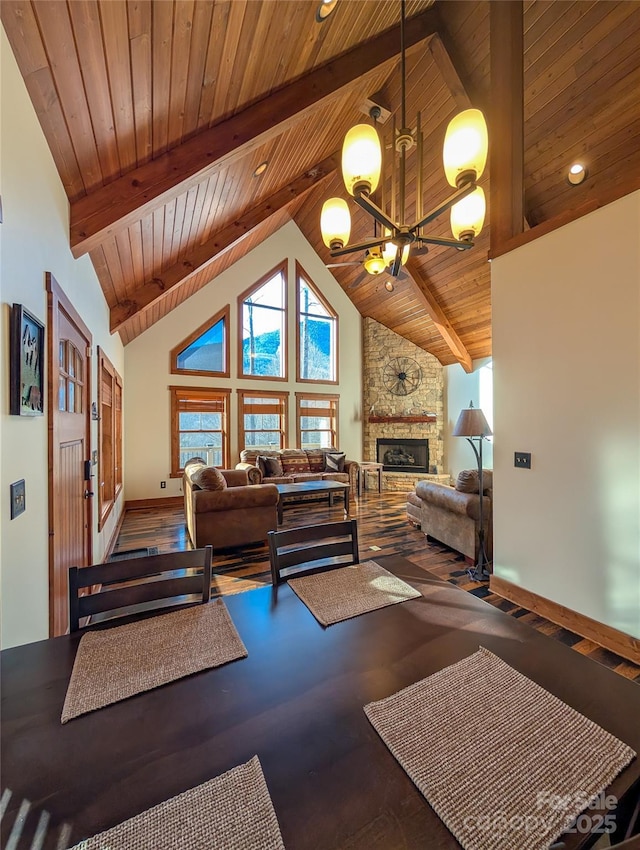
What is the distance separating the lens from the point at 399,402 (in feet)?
25.8

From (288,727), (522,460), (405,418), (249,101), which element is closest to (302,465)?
(405,418)

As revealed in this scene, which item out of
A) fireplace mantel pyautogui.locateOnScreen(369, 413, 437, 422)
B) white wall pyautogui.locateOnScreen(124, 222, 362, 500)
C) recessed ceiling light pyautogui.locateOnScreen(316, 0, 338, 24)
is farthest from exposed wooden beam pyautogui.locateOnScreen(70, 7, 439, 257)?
fireplace mantel pyautogui.locateOnScreen(369, 413, 437, 422)

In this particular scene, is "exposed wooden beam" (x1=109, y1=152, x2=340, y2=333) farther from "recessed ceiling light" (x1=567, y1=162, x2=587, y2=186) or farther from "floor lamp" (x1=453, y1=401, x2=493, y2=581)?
"floor lamp" (x1=453, y1=401, x2=493, y2=581)

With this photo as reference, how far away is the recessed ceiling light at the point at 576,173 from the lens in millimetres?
3537

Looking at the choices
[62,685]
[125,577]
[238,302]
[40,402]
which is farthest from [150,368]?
[62,685]

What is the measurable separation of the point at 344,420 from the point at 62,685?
7177 millimetres

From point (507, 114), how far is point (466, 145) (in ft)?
5.58

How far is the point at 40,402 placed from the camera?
1.53m

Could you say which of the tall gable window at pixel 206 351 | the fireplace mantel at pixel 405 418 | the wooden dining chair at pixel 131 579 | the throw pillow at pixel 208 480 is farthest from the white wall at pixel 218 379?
the wooden dining chair at pixel 131 579

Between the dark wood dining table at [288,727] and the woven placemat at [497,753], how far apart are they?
0.03m

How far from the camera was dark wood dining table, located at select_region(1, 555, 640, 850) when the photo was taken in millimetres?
591

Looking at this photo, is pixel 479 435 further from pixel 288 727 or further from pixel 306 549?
pixel 288 727

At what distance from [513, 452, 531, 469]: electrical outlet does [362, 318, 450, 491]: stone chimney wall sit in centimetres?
482

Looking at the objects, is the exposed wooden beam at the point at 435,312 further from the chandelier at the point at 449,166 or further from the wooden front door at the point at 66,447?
the wooden front door at the point at 66,447
